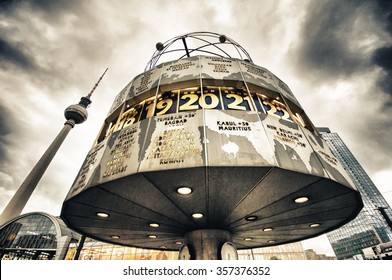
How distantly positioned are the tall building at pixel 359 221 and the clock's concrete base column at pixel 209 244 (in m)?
115

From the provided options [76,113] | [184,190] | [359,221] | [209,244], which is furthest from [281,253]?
[359,221]

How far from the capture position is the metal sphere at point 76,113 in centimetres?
6141

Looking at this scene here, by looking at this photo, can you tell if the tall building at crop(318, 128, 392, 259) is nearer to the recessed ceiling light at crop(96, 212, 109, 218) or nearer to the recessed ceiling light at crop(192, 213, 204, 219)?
the recessed ceiling light at crop(192, 213, 204, 219)

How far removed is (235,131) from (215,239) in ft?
16.1

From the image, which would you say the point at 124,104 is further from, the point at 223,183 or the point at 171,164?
the point at 223,183

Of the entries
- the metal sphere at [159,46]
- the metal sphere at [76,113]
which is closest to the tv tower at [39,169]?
the metal sphere at [76,113]

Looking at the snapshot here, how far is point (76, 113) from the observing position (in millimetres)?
62094

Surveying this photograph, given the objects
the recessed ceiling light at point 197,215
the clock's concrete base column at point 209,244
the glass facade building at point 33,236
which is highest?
the glass facade building at point 33,236

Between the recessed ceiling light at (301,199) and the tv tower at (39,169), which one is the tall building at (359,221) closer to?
the tv tower at (39,169)

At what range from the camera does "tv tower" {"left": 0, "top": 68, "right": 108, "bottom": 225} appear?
1625 inches

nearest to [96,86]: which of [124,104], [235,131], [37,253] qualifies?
[37,253]

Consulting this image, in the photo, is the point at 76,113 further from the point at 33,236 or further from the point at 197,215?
the point at 197,215

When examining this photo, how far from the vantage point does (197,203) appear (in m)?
6.02

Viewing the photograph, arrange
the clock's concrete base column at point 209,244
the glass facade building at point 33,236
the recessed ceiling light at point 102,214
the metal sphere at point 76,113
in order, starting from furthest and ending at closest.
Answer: the metal sphere at point 76,113
the glass facade building at point 33,236
the clock's concrete base column at point 209,244
the recessed ceiling light at point 102,214
